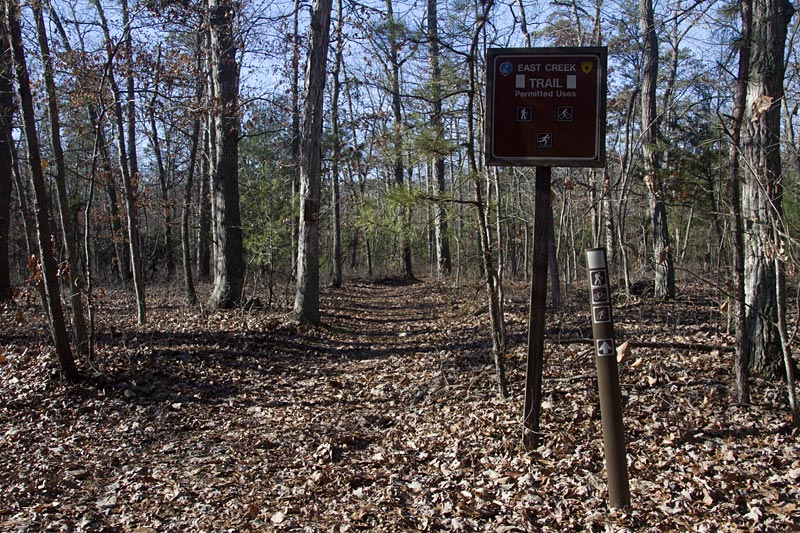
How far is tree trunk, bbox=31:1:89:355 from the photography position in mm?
6914

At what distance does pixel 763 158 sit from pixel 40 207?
769 cm

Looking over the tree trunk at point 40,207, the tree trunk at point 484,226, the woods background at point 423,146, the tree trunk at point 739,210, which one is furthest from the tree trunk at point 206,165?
the tree trunk at point 739,210

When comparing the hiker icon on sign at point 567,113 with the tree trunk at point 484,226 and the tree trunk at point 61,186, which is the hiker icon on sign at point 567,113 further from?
the tree trunk at point 61,186

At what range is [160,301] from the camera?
15516 mm

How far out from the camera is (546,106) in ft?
12.3

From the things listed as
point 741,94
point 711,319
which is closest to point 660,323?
point 711,319

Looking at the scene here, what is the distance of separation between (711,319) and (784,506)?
21.2 feet

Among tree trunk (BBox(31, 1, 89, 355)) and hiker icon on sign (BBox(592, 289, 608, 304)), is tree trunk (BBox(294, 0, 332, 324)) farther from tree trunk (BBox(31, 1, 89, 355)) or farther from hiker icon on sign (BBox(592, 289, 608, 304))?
hiker icon on sign (BBox(592, 289, 608, 304))

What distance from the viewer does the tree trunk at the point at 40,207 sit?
630cm

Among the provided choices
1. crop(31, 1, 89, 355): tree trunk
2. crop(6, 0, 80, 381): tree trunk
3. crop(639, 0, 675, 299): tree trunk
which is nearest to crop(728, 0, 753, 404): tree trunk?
crop(6, 0, 80, 381): tree trunk

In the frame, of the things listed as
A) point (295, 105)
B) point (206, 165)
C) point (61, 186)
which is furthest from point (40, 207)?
point (206, 165)

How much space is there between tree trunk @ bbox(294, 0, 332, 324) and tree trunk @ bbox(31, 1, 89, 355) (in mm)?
→ 4057

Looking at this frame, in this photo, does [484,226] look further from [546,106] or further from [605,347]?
[605,347]

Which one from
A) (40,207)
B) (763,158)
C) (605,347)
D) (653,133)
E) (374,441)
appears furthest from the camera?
(653,133)
